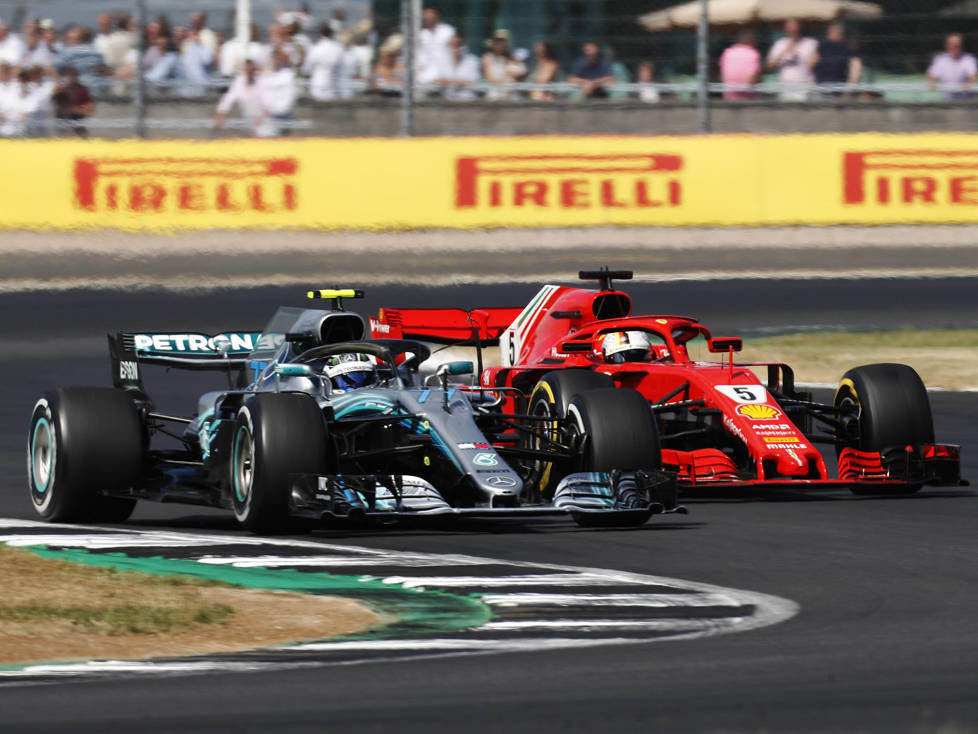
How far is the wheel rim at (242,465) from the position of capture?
1115cm

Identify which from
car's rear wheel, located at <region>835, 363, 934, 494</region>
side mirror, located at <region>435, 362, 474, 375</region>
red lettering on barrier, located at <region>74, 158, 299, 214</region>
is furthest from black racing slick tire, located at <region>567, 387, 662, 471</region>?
red lettering on barrier, located at <region>74, 158, 299, 214</region>

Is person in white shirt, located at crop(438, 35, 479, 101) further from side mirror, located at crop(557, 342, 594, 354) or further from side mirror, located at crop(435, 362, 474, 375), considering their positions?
side mirror, located at crop(435, 362, 474, 375)

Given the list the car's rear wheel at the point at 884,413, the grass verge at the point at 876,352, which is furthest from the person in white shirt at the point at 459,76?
the car's rear wheel at the point at 884,413

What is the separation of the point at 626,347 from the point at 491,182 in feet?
34.5

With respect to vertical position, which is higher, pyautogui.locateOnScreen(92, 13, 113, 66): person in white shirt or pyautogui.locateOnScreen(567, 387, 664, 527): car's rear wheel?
pyautogui.locateOnScreen(92, 13, 113, 66): person in white shirt

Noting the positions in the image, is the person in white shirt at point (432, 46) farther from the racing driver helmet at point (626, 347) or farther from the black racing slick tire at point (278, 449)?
the black racing slick tire at point (278, 449)

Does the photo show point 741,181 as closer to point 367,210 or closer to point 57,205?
point 367,210

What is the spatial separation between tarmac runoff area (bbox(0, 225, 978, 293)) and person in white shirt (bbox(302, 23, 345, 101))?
1.78 m

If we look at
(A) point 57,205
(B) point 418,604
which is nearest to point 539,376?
(B) point 418,604

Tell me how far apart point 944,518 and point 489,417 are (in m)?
2.56

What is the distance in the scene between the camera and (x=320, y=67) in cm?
2442

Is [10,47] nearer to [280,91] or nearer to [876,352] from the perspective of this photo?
[280,91]

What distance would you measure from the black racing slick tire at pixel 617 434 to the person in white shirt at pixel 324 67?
13354mm

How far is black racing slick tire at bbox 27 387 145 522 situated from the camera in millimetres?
11656
